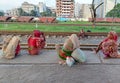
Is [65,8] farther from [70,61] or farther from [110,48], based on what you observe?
[70,61]

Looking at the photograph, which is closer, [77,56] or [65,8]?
[77,56]

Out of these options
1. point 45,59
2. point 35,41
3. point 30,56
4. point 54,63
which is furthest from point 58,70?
point 35,41

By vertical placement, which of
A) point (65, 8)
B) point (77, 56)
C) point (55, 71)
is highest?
point (65, 8)

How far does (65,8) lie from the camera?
259ft

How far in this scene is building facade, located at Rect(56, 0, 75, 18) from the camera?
249ft

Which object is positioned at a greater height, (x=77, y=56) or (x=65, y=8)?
(x=65, y=8)

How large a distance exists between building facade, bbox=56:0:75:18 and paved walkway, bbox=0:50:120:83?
70.8 metres

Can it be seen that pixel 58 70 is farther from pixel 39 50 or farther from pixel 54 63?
pixel 39 50

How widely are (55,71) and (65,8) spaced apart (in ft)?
249

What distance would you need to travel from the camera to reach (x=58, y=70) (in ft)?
13.2

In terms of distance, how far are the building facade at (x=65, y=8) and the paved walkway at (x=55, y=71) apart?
70.8 m

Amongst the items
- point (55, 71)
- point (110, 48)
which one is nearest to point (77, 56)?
point (55, 71)

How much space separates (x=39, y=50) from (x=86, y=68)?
1.83 m

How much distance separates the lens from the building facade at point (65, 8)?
75.9m
